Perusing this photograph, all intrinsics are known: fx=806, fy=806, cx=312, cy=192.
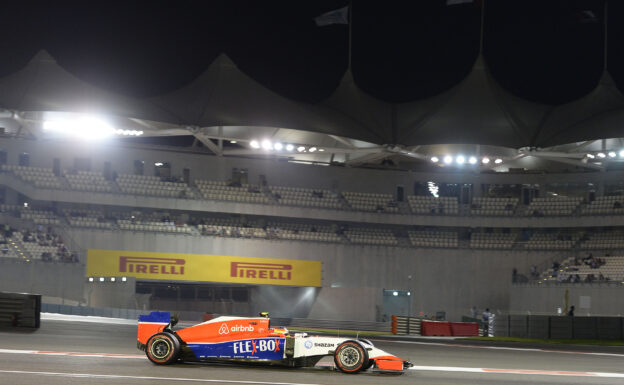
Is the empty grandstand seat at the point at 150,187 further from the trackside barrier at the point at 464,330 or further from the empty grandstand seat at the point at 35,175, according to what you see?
the trackside barrier at the point at 464,330

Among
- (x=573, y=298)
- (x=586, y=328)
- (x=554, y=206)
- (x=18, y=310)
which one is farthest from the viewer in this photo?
(x=554, y=206)

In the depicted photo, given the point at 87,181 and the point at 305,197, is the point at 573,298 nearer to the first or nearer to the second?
the point at 305,197

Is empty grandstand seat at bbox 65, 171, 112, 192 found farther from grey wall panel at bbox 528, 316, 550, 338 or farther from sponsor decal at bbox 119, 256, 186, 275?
grey wall panel at bbox 528, 316, 550, 338

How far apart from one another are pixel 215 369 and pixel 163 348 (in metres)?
1.02

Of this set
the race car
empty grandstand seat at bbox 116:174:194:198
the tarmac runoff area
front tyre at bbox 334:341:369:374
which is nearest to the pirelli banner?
empty grandstand seat at bbox 116:174:194:198

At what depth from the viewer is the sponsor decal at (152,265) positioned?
4544 centimetres

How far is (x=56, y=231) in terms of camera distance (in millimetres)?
45281

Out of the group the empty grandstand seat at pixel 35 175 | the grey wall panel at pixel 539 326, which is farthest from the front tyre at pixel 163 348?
the empty grandstand seat at pixel 35 175

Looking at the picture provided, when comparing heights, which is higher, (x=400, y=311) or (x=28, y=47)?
(x=28, y=47)

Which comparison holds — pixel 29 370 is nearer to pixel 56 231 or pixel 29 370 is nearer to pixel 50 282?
pixel 50 282

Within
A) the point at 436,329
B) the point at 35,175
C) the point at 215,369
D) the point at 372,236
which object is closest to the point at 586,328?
the point at 436,329

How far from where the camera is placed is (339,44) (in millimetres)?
55844

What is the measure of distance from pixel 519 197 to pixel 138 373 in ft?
155

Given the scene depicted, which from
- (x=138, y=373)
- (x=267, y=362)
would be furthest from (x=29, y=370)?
(x=267, y=362)
